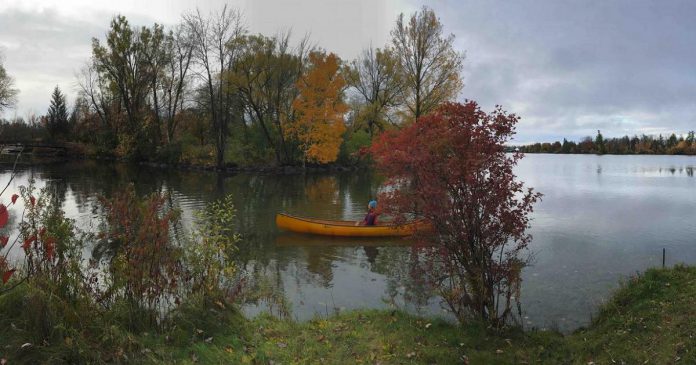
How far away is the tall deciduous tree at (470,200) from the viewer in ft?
22.6

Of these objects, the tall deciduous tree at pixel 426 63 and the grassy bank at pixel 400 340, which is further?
the tall deciduous tree at pixel 426 63

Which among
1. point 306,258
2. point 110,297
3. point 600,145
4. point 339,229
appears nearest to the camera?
point 110,297

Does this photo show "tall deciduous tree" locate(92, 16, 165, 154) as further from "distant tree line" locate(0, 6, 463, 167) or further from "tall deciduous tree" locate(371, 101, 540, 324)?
"tall deciduous tree" locate(371, 101, 540, 324)

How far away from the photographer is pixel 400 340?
21.2 ft

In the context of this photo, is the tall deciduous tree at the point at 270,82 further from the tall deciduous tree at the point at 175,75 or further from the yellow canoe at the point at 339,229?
the yellow canoe at the point at 339,229

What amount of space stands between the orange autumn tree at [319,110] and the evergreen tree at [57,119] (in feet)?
150

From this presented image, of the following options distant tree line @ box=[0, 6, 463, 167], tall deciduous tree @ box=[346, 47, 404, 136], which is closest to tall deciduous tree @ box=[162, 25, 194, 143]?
distant tree line @ box=[0, 6, 463, 167]

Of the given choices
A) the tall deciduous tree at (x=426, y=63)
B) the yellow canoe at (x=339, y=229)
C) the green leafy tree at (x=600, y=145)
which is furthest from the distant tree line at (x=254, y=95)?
the green leafy tree at (x=600, y=145)

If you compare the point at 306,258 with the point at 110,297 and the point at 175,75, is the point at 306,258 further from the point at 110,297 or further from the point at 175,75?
A: the point at 175,75

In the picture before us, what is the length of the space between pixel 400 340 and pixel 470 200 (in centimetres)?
248

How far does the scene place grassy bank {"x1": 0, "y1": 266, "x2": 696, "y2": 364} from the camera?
4.93 m

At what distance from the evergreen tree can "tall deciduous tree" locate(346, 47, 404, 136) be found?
164ft

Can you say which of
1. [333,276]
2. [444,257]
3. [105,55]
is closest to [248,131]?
[105,55]

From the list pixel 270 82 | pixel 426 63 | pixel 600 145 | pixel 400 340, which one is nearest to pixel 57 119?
pixel 270 82
